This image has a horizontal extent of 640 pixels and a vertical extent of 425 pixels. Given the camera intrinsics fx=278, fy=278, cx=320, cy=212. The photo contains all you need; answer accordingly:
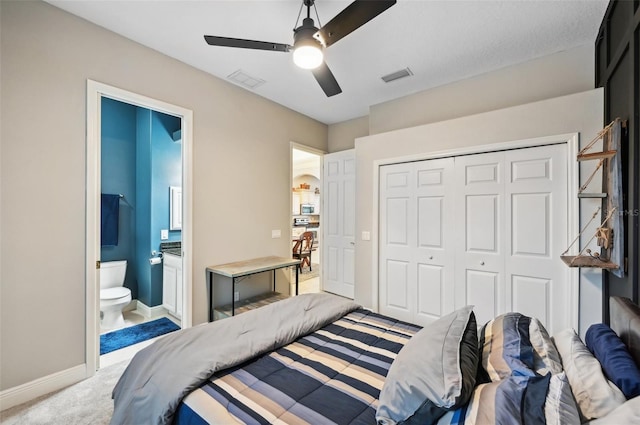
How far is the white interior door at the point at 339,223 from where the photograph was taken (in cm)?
433

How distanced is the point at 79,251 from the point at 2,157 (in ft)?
2.60

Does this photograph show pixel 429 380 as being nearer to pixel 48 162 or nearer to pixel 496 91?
pixel 48 162

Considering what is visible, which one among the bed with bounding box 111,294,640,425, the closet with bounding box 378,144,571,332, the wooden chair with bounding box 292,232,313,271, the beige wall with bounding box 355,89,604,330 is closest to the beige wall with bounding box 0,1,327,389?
Result: the bed with bounding box 111,294,640,425

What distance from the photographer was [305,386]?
4.09 feet

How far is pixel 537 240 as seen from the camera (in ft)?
8.41

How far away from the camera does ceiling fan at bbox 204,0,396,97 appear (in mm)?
1515

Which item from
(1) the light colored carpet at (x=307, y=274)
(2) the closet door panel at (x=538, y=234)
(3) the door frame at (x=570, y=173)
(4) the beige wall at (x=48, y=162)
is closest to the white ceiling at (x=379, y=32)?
(4) the beige wall at (x=48, y=162)

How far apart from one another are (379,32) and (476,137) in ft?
4.65

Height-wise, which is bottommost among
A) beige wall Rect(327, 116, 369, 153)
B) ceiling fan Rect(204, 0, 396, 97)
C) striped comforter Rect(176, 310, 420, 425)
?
striped comforter Rect(176, 310, 420, 425)

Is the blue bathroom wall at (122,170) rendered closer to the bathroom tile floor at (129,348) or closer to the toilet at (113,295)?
the toilet at (113,295)

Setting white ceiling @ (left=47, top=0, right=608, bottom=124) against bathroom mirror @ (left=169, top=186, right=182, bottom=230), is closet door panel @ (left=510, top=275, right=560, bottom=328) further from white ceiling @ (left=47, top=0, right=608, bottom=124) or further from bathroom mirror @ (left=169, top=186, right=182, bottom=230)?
bathroom mirror @ (left=169, top=186, right=182, bottom=230)

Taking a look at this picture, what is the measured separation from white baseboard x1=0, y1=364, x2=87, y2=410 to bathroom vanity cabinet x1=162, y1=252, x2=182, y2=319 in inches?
45.1

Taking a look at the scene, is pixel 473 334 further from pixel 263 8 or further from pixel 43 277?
pixel 43 277

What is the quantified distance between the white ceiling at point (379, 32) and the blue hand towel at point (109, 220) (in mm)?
2019
